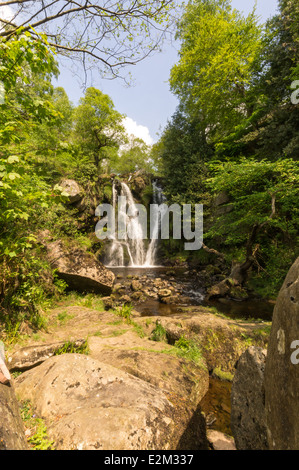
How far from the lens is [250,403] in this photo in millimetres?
2471

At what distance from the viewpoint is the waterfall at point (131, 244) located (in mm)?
18609

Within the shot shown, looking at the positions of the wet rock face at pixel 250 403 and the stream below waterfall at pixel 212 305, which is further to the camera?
the stream below waterfall at pixel 212 305

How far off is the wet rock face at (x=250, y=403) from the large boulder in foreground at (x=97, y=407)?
59 centimetres

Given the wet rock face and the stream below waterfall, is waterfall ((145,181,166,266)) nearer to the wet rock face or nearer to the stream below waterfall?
the stream below waterfall

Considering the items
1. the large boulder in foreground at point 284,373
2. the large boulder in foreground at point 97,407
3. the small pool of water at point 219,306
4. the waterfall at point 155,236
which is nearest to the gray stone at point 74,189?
the small pool of water at point 219,306

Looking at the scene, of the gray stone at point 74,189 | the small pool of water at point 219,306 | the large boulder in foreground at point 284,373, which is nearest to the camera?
the large boulder in foreground at point 284,373

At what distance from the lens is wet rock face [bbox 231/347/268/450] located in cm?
229

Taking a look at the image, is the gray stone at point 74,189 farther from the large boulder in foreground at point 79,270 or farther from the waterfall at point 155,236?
the waterfall at point 155,236

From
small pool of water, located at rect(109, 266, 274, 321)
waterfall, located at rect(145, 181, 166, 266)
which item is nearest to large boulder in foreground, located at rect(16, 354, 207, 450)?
small pool of water, located at rect(109, 266, 274, 321)

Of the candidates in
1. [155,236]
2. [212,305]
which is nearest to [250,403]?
[212,305]

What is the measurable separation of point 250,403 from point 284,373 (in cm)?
122
